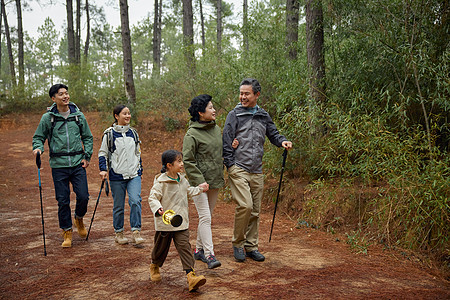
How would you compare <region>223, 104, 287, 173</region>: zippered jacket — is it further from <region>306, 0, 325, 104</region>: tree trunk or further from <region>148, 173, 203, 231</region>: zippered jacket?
<region>306, 0, 325, 104</region>: tree trunk

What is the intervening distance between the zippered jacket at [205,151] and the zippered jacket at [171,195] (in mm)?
251

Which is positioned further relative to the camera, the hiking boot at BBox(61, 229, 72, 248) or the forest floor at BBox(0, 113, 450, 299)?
the hiking boot at BBox(61, 229, 72, 248)

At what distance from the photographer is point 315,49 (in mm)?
7223

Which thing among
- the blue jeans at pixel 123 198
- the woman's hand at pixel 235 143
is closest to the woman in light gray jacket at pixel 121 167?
the blue jeans at pixel 123 198

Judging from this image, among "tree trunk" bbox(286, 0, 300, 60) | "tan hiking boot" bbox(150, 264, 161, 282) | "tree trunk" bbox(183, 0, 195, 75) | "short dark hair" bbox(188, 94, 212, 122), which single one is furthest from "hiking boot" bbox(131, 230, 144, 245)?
"tree trunk" bbox(183, 0, 195, 75)

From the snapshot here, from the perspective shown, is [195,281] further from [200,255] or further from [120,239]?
[120,239]

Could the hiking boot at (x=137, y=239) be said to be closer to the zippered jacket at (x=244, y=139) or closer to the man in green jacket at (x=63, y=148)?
the man in green jacket at (x=63, y=148)

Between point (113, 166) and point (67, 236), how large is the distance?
3.74 ft

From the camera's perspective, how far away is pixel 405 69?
5.59m

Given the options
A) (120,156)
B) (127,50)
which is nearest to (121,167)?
(120,156)

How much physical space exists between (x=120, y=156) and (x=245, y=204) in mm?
1877

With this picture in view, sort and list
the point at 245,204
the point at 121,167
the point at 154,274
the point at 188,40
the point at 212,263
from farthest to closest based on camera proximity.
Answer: the point at 188,40
the point at 121,167
the point at 245,204
the point at 212,263
the point at 154,274

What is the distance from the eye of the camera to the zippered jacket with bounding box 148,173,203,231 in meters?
3.66

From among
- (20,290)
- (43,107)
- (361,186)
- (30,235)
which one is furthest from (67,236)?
(43,107)
